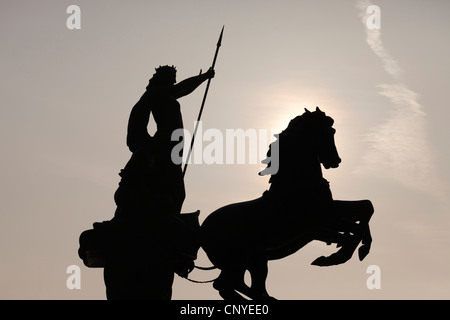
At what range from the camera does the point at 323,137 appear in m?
14.5

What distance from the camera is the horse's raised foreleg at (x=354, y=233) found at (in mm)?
14062

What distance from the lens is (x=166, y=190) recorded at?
1460 centimetres

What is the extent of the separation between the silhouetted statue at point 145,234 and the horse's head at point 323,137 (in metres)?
1.87

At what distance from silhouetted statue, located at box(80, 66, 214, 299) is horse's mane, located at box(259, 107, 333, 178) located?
1.23 metres

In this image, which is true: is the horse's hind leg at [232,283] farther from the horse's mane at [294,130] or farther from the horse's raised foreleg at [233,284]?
the horse's mane at [294,130]

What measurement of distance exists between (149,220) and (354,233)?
8.72 ft

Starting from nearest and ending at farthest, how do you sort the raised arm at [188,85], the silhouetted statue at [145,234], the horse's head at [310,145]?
the silhouetted statue at [145,234]
the horse's head at [310,145]
the raised arm at [188,85]

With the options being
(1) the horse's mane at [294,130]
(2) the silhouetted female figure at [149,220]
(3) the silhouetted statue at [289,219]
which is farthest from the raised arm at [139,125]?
(1) the horse's mane at [294,130]

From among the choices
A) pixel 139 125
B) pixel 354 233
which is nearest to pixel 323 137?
pixel 354 233

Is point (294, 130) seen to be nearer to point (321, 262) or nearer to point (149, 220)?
point (321, 262)

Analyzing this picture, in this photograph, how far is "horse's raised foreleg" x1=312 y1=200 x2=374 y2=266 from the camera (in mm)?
14062
